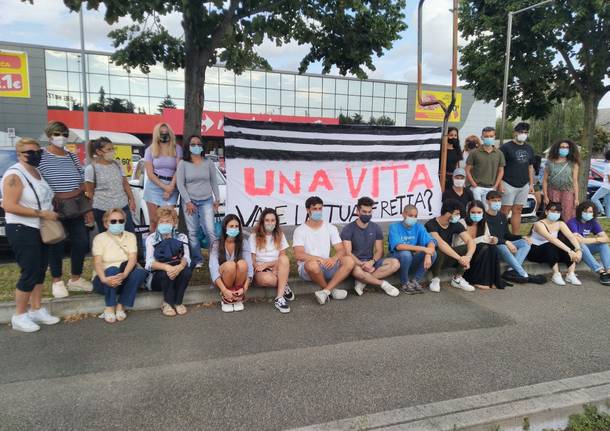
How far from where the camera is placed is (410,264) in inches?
215

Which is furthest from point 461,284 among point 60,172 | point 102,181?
point 60,172

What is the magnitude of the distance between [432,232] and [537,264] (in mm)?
1950

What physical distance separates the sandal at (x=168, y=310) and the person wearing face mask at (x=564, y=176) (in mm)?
5747

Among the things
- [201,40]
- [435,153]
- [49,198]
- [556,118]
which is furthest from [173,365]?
[556,118]

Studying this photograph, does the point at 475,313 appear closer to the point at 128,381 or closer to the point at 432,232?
the point at 432,232

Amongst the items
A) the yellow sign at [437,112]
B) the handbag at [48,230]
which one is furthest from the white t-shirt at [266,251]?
the yellow sign at [437,112]

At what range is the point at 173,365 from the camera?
3477 millimetres

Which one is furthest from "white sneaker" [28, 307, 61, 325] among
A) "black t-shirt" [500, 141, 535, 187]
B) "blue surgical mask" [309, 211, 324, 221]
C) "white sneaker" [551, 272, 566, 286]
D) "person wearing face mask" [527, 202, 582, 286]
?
"black t-shirt" [500, 141, 535, 187]

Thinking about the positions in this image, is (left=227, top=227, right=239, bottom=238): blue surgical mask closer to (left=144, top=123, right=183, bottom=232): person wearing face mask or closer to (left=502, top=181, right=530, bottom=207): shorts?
(left=144, top=123, right=183, bottom=232): person wearing face mask

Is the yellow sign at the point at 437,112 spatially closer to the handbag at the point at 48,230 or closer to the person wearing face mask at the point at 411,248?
the person wearing face mask at the point at 411,248

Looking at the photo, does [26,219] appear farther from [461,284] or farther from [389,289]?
[461,284]

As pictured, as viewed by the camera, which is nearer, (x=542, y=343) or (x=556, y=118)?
(x=542, y=343)

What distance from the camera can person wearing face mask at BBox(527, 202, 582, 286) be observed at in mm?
5965

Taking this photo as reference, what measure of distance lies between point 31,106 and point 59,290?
132ft
